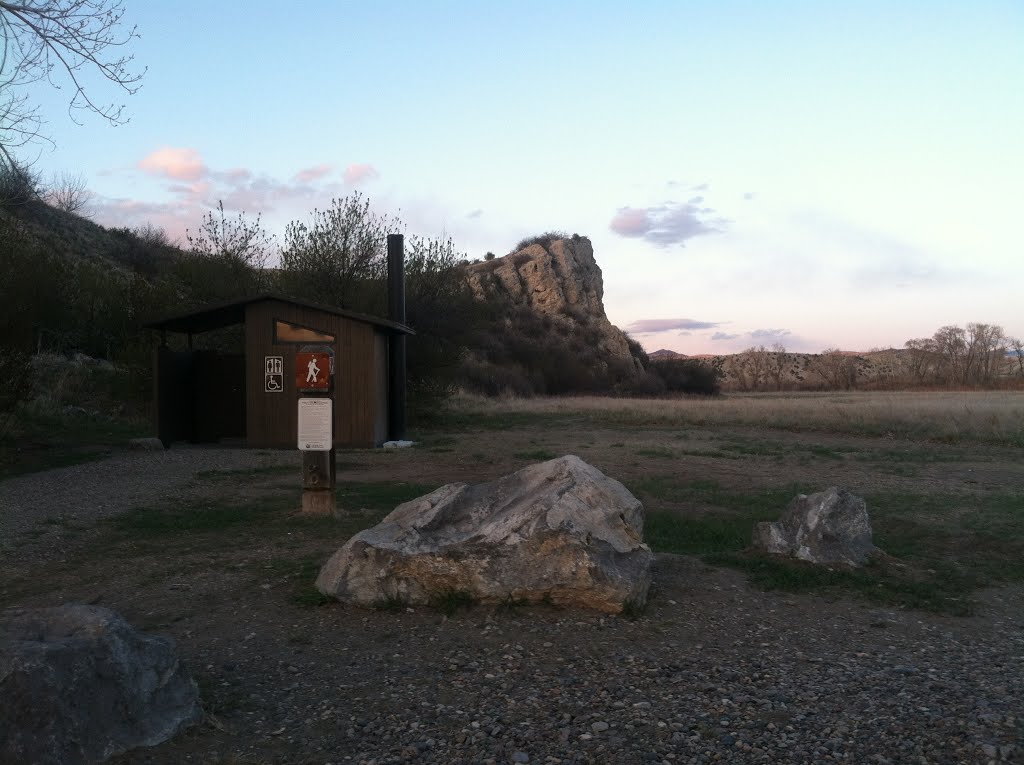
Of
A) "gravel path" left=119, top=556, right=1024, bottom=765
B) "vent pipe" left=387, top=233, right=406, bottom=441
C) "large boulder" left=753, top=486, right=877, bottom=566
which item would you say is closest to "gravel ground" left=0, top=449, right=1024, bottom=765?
"gravel path" left=119, top=556, right=1024, bottom=765

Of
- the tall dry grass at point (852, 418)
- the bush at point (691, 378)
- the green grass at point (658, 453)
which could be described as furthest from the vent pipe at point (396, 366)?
the bush at point (691, 378)

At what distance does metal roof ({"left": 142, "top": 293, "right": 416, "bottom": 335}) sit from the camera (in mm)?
18172

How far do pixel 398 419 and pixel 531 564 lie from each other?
48.5ft

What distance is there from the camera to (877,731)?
13.4 feet

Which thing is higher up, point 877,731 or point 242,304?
point 242,304

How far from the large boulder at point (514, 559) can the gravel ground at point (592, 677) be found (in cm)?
16

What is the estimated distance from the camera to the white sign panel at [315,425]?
981cm

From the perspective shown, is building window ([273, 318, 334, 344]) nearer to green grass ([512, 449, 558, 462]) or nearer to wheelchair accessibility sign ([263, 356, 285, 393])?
wheelchair accessibility sign ([263, 356, 285, 393])

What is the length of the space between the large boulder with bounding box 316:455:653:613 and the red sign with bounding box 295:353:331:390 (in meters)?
3.70

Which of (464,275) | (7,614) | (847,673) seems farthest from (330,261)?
(847,673)

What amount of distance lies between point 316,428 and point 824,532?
556 cm

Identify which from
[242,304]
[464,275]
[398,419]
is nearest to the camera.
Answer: [242,304]

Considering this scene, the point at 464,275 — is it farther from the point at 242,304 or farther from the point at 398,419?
the point at 242,304

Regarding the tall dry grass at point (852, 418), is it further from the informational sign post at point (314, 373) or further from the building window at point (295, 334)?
the informational sign post at point (314, 373)
